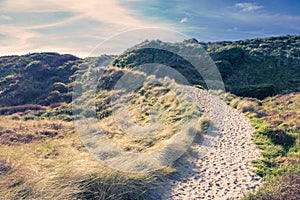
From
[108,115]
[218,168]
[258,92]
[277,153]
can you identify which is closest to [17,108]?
[108,115]

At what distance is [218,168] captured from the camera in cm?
862

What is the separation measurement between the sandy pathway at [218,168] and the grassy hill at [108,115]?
1.39 feet

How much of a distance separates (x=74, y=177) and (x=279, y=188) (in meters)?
4.70

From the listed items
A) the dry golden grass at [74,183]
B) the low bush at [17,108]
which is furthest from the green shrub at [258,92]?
the dry golden grass at [74,183]

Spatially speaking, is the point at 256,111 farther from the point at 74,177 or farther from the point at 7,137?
the point at 7,137

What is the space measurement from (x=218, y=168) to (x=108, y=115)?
1253 centimetres

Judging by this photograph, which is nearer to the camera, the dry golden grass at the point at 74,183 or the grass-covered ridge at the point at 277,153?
the dry golden grass at the point at 74,183

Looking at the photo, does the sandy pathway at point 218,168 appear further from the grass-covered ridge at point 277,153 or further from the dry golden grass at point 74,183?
the dry golden grass at point 74,183

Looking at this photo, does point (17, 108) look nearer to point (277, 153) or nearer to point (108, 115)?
point (108, 115)

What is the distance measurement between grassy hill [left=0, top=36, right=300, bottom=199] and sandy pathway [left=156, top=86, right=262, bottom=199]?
425 millimetres

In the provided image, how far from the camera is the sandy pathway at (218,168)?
23.8 feet

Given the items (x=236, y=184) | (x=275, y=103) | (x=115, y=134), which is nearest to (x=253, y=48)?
(x=275, y=103)

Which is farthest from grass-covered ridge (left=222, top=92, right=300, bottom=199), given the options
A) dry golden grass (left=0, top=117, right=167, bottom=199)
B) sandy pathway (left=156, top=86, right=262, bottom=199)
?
dry golden grass (left=0, top=117, right=167, bottom=199)

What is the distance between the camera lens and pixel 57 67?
3878 cm
